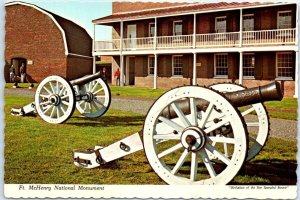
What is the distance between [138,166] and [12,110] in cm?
135

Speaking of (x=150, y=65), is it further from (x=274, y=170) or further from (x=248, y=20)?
(x=274, y=170)

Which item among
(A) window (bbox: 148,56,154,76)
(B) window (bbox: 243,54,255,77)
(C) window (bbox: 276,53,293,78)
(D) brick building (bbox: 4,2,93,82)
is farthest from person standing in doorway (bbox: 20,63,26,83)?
(C) window (bbox: 276,53,293,78)

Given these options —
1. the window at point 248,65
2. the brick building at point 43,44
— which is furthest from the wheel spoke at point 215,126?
the brick building at point 43,44

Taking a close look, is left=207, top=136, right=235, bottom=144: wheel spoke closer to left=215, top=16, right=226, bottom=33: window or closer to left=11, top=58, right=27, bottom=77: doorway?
left=215, top=16, right=226, bottom=33: window

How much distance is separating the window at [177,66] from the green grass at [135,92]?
314 millimetres

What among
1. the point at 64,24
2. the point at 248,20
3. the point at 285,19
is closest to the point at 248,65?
the point at 248,20

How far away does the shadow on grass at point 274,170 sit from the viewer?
3.36m

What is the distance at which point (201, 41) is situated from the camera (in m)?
4.40

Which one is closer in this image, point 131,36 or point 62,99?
point 62,99

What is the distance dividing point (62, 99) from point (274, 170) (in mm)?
2209

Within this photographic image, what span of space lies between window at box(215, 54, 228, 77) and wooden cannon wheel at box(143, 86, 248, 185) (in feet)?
3.56

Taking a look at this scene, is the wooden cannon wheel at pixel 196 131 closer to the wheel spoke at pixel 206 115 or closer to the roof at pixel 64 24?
the wheel spoke at pixel 206 115

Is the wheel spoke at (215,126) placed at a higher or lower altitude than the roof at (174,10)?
lower

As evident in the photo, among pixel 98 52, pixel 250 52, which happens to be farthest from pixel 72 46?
pixel 250 52
